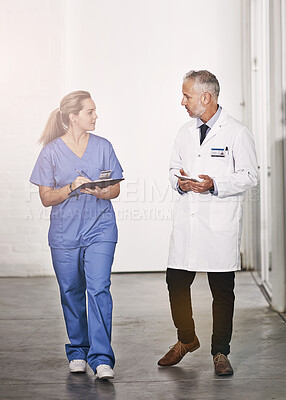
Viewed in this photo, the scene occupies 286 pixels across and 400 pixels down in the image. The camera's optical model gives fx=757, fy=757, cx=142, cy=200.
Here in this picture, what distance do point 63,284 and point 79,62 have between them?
12.3 feet

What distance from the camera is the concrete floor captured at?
3166 mm

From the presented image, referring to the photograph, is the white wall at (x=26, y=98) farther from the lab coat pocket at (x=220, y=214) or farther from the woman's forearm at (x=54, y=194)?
the lab coat pocket at (x=220, y=214)

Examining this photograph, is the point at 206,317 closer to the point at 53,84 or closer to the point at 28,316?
the point at 28,316

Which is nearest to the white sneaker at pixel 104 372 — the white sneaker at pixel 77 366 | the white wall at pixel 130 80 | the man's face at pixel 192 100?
the white sneaker at pixel 77 366

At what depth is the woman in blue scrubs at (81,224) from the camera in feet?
10.9

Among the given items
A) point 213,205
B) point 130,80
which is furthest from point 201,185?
point 130,80

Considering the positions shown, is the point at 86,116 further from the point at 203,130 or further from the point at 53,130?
the point at 203,130

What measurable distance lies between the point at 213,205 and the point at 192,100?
482 mm

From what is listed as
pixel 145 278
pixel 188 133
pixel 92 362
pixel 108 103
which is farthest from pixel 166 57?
pixel 92 362

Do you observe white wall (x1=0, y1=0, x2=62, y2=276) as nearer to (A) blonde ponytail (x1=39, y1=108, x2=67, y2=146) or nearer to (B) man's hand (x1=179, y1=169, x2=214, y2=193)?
(A) blonde ponytail (x1=39, y1=108, x2=67, y2=146)

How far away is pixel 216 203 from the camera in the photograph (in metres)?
3.39

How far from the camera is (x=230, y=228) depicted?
11.2ft

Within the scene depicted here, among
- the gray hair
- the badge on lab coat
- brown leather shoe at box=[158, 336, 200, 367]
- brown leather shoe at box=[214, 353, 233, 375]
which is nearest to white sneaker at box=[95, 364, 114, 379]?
brown leather shoe at box=[158, 336, 200, 367]

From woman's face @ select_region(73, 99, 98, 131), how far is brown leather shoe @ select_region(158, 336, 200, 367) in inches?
43.3
